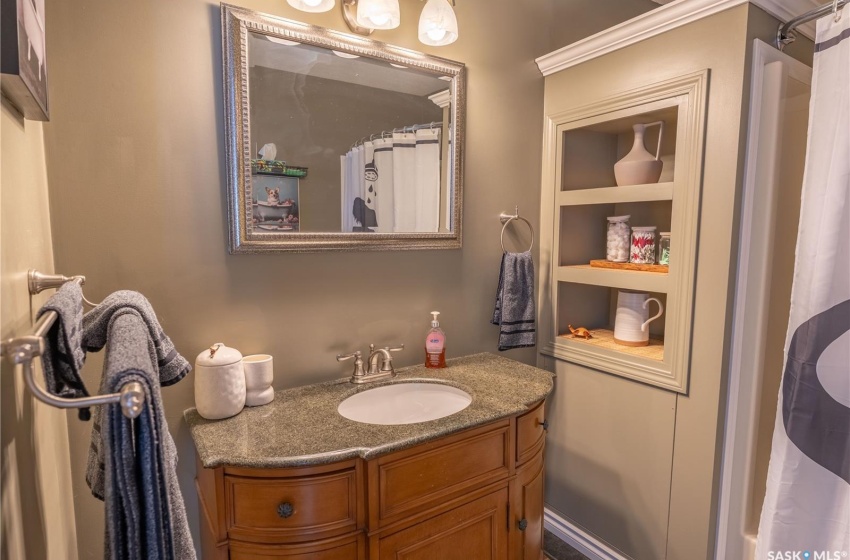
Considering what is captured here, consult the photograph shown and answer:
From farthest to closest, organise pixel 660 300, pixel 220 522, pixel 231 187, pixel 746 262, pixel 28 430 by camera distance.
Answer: pixel 660 300
pixel 746 262
pixel 231 187
pixel 220 522
pixel 28 430

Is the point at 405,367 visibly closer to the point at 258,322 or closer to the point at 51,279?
the point at 258,322

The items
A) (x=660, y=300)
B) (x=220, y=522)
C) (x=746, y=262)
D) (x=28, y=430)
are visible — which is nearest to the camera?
(x=28, y=430)

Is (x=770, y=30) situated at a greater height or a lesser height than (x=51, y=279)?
greater

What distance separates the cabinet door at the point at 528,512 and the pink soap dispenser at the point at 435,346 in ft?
1.55

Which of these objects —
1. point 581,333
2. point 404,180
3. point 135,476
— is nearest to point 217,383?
point 135,476

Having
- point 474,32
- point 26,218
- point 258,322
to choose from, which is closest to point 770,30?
point 474,32

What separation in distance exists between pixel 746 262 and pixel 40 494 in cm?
184

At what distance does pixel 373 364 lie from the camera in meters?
1.62

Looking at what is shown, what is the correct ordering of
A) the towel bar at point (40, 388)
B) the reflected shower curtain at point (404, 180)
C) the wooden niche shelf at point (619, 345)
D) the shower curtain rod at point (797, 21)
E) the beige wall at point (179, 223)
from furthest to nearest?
the wooden niche shelf at point (619, 345) → the reflected shower curtain at point (404, 180) → the shower curtain rod at point (797, 21) → the beige wall at point (179, 223) → the towel bar at point (40, 388)

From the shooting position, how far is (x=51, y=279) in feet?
2.79

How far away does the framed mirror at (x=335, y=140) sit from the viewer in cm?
138

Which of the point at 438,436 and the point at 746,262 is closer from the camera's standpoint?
the point at 438,436

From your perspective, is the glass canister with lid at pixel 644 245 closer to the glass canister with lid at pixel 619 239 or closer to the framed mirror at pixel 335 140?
the glass canister with lid at pixel 619 239

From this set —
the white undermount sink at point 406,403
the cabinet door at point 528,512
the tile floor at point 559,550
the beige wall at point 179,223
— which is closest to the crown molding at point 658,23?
the beige wall at point 179,223
